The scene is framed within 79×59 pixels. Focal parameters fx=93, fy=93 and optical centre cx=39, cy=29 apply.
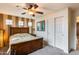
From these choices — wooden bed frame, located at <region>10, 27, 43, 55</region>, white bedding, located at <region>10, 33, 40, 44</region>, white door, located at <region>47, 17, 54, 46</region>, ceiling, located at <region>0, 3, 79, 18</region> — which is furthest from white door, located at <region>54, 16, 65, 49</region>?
white bedding, located at <region>10, 33, 40, 44</region>

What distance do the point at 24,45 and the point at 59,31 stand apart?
2.61ft

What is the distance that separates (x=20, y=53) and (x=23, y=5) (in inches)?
37.4

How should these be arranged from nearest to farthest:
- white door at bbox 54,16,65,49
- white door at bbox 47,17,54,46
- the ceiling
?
the ceiling < white door at bbox 54,16,65,49 < white door at bbox 47,17,54,46

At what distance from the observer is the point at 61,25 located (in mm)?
1896

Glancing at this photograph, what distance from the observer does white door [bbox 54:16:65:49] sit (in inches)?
74.8

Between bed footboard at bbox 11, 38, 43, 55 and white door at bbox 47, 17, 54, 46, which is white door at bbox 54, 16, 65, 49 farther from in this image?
bed footboard at bbox 11, 38, 43, 55

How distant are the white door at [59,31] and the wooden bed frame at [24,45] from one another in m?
0.36

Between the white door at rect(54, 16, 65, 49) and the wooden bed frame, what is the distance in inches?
14.2

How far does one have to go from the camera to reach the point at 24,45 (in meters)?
1.98

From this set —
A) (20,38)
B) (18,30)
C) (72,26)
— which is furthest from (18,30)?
(72,26)

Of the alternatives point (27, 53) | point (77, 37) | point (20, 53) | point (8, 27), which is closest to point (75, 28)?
point (77, 37)

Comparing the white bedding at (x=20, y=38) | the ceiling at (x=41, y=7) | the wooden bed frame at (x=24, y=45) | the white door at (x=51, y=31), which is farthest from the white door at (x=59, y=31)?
the white bedding at (x=20, y=38)

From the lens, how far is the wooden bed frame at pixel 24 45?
1.84 metres
